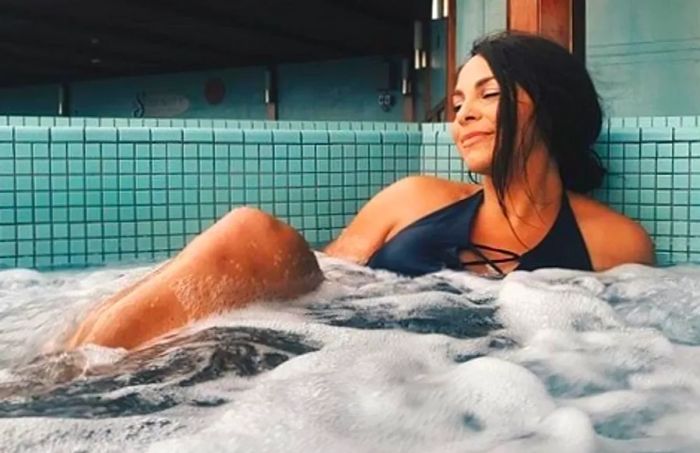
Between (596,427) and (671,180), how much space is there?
2155mm

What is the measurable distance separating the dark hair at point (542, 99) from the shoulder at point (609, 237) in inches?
7.7

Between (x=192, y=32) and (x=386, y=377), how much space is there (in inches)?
365

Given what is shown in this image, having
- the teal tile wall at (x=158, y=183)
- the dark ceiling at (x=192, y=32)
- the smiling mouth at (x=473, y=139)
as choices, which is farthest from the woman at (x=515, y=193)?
the dark ceiling at (x=192, y=32)

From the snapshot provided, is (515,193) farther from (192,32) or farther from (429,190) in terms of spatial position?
(192,32)

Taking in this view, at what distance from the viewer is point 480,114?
2.62 metres

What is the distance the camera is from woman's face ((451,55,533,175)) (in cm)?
261

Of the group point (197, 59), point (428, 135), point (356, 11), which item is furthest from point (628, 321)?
point (197, 59)

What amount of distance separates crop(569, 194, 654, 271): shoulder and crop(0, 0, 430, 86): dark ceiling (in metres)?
6.27

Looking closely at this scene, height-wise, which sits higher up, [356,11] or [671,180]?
[356,11]

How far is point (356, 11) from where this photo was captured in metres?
9.15

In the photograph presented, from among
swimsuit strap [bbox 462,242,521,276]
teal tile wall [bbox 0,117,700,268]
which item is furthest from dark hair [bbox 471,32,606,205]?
teal tile wall [bbox 0,117,700,268]

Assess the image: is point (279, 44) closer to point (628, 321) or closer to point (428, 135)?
point (428, 135)

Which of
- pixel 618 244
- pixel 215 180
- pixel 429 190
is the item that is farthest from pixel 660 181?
pixel 215 180

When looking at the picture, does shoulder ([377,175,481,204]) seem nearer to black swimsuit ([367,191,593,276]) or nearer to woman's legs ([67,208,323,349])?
black swimsuit ([367,191,593,276])
